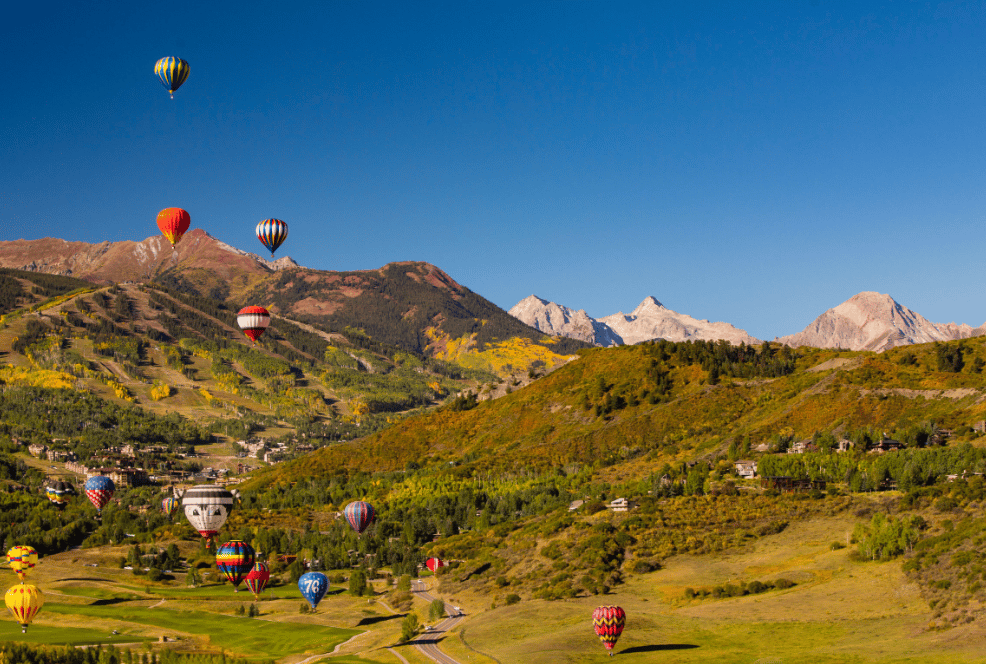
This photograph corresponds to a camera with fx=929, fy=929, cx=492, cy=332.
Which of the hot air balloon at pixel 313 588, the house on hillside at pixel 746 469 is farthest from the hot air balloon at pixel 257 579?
the house on hillside at pixel 746 469

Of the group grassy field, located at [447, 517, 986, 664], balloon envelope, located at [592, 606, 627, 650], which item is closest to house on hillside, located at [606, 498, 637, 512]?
grassy field, located at [447, 517, 986, 664]

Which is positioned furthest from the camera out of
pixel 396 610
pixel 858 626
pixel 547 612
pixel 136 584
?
pixel 136 584

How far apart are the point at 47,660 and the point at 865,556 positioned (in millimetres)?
98595

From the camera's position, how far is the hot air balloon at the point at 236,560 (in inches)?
5551

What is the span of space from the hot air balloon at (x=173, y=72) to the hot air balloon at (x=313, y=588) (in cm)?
7621

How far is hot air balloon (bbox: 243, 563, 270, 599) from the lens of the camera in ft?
473

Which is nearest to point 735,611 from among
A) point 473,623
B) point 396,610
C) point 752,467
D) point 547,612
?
point 547,612

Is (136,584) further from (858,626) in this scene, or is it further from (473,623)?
(858,626)

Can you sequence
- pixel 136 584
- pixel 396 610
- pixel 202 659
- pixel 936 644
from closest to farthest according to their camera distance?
pixel 936 644 < pixel 202 659 < pixel 396 610 < pixel 136 584

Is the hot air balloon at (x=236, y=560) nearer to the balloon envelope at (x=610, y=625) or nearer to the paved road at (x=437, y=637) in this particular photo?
the paved road at (x=437, y=637)

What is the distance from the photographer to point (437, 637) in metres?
110

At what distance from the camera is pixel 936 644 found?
8238cm

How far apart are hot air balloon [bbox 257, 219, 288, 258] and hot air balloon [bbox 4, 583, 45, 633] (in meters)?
67.0

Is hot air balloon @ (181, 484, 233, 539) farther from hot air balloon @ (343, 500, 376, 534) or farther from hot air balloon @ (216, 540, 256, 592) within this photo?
hot air balloon @ (343, 500, 376, 534)
